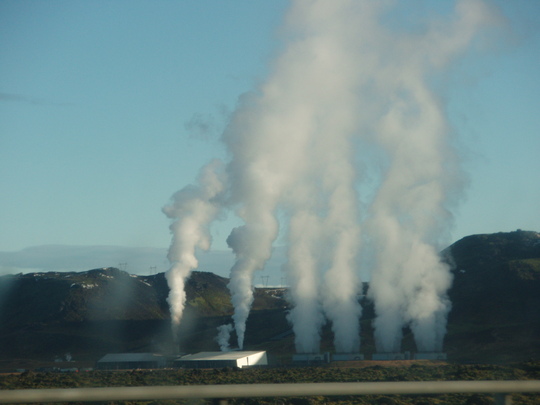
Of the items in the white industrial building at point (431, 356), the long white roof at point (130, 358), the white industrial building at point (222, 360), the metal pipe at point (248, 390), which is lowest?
the white industrial building at point (431, 356)

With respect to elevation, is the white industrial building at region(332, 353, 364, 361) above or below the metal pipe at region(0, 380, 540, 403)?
below

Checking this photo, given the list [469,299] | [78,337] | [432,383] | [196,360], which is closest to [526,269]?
[469,299]

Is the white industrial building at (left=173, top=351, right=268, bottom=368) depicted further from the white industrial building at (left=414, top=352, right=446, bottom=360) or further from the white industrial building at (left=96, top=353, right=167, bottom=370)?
the white industrial building at (left=414, top=352, right=446, bottom=360)

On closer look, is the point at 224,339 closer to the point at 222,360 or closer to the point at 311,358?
the point at 311,358

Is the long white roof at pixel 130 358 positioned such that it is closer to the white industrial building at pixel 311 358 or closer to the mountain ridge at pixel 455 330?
the white industrial building at pixel 311 358

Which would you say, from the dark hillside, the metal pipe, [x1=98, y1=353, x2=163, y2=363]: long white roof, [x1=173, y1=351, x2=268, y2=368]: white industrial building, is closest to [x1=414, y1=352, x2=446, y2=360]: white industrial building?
the dark hillside

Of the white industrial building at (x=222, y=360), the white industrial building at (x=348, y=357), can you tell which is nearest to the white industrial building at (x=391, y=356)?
the white industrial building at (x=348, y=357)

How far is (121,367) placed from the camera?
107 meters

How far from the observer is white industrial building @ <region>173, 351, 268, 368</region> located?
94938mm

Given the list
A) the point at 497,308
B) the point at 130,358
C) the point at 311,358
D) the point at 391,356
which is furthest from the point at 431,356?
the point at 130,358

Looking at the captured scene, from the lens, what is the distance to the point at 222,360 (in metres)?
96.1

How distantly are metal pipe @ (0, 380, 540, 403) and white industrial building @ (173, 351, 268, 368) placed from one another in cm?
8998

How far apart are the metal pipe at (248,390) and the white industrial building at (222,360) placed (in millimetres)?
89984

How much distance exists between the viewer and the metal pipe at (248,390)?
6121 millimetres
